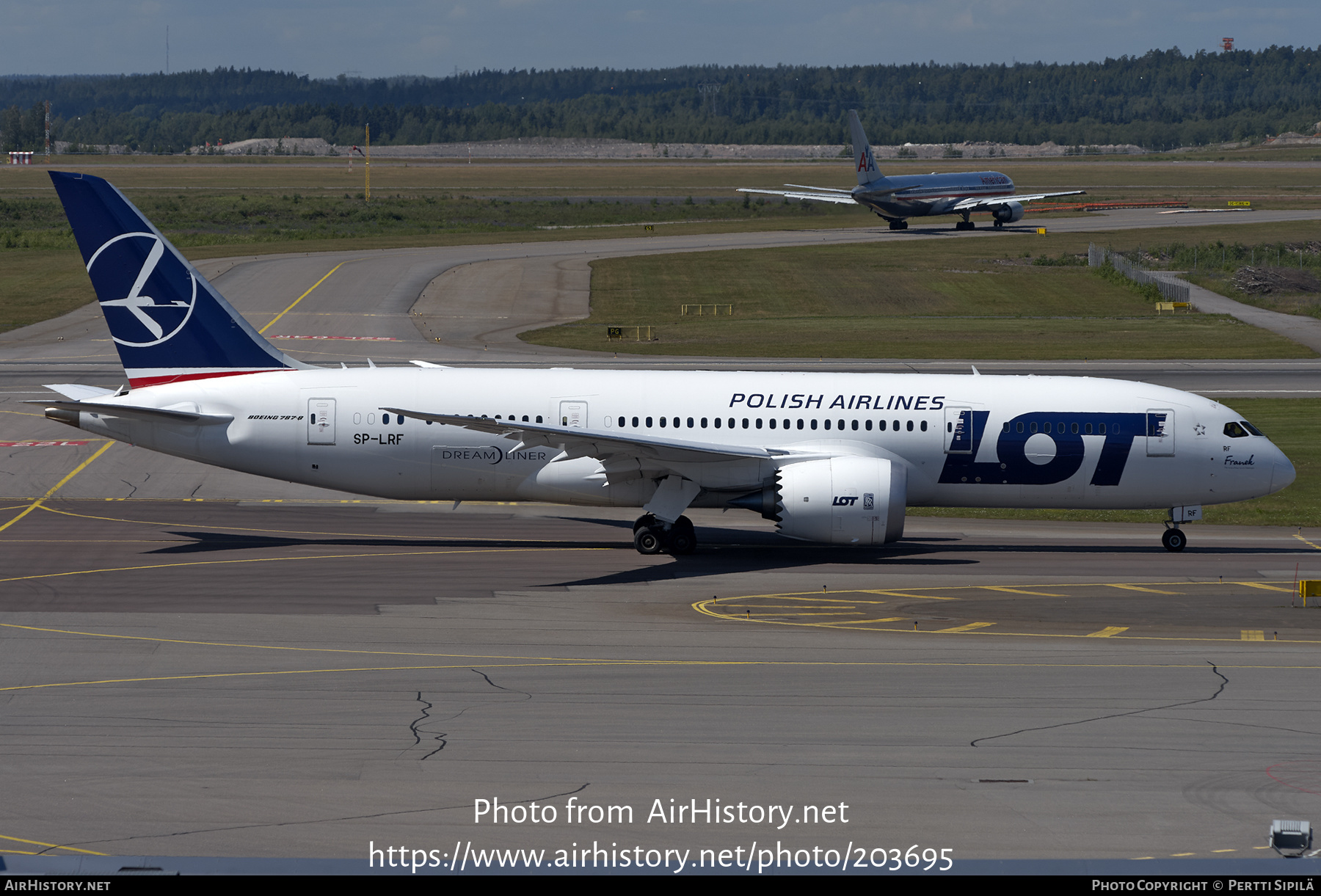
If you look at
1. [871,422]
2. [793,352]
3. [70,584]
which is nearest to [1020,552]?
[871,422]

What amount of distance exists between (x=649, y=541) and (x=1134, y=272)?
237ft

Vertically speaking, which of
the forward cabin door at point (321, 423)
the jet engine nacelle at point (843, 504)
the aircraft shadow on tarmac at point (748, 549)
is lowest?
the aircraft shadow on tarmac at point (748, 549)

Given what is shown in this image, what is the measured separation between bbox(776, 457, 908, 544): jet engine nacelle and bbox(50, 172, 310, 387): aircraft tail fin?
15.0 metres

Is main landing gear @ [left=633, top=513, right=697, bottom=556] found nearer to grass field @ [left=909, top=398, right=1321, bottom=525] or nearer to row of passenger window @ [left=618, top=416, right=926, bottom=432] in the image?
row of passenger window @ [left=618, top=416, right=926, bottom=432]

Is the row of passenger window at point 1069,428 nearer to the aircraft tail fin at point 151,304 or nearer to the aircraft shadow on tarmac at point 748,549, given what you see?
the aircraft shadow on tarmac at point 748,549

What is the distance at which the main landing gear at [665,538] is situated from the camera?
33531mm

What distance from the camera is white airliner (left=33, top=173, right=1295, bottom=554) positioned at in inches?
1323

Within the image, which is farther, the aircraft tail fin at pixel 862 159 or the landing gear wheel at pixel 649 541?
the aircraft tail fin at pixel 862 159

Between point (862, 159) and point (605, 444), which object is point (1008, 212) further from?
point (605, 444)

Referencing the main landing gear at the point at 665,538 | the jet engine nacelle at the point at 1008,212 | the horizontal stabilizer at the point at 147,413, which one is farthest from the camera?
the jet engine nacelle at the point at 1008,212

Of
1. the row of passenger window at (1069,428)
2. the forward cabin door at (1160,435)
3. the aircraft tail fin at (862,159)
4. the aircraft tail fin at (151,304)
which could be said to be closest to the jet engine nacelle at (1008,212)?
the aircraft tail fin at (862,159)

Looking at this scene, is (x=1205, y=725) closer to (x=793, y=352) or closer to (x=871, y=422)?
(x=871, y=422)

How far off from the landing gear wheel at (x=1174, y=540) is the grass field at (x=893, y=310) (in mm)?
32303

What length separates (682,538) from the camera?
33.6 meters
